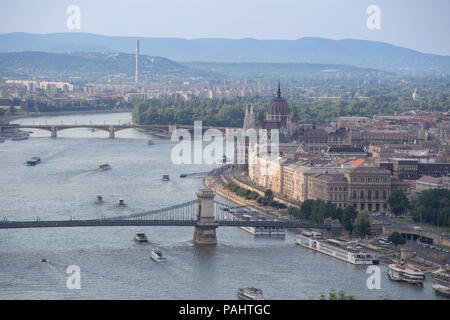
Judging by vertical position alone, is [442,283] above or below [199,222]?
below

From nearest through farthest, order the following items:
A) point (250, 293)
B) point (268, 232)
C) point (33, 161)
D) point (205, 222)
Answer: point (250, 293) → point (205, 222) → point (268, 232) → point (33, 161)

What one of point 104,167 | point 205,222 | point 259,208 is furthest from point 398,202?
point 104,167

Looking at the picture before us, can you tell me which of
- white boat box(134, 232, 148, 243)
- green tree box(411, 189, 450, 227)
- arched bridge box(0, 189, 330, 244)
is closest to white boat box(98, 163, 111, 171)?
arched bridge box(0, 189, 330, 244)

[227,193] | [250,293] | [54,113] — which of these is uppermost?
[250,293]

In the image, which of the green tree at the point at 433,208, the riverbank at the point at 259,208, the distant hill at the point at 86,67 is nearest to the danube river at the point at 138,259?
the riverbank at the point at 259,208

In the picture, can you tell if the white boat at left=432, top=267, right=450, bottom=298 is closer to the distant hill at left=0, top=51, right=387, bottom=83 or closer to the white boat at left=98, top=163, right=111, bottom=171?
the white boat at left=98, top=163, right=111, bottom=171

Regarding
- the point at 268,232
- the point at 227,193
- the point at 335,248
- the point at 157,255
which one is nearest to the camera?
the point at 157,255

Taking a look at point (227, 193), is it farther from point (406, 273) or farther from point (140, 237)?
point (406, 273)
